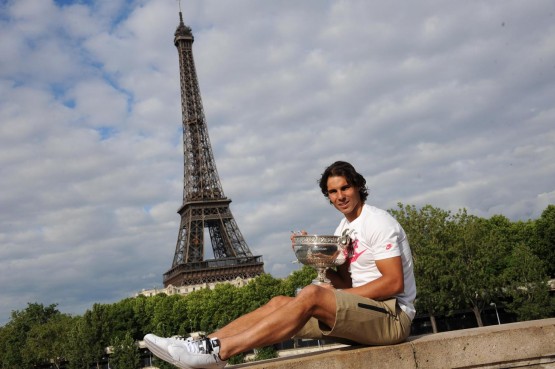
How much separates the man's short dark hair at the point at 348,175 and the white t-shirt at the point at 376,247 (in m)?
0.27

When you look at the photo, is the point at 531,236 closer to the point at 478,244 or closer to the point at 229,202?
the point at 478,244

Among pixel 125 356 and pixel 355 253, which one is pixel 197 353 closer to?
pixel 355 253

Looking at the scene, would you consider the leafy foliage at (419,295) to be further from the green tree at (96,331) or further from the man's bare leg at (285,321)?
the man's bare leg at (285,321)

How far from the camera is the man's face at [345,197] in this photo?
629 centimetres

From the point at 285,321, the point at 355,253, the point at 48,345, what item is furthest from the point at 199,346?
the point at 48,345

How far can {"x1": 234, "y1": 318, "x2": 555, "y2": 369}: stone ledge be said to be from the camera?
5.31 metres

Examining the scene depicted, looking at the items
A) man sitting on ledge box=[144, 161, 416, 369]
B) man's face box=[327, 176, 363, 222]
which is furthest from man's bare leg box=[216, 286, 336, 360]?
man's face box=[327, 176, 363, 222]

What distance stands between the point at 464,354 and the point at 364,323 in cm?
96

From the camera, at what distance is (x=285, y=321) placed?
5.26 m

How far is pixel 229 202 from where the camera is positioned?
8181 cm

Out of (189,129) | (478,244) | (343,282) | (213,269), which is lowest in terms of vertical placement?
(343,282)

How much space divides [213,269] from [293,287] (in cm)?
2258

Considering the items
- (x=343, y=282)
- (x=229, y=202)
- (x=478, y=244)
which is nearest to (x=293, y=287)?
(x=478, y=244)

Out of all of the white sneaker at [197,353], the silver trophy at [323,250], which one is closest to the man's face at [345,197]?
the silver trophy at [323,250]
